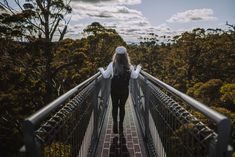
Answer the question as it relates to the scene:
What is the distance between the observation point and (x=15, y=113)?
66.1 ft

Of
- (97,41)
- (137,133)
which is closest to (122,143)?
(137,133)

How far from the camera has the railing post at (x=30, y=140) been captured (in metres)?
1.88

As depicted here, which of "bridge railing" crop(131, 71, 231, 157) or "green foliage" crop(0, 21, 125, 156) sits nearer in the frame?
"bridge railing" crop(131, 71, 231, 157)

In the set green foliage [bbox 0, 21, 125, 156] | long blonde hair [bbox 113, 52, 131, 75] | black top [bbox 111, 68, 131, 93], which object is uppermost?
long blonde hair [bbox 113, 52, 131, 75]

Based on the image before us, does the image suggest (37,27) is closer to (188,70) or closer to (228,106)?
(228,106)

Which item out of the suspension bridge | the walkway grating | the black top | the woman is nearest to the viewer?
the suspension bridge

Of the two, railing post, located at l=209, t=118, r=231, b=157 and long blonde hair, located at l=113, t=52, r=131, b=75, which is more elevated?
long blonde hair, located at l=113, t=52, r=131, b=75

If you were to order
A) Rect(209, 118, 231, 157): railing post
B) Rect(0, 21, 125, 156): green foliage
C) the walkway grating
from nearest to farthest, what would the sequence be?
Rect(209, 118, 231, 157): railing post
the walkway grating
Rect(0, 21, 125, 156): green foliage

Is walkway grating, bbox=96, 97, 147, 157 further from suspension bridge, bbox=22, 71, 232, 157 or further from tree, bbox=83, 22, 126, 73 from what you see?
tree, bbox=83, 22, 126, 73

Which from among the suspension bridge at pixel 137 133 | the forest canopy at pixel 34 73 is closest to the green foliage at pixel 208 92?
the forest canopy at pixel 34 73

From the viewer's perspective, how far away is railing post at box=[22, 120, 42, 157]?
1.88 meters

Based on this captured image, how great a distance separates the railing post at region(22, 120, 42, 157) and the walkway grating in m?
3.50

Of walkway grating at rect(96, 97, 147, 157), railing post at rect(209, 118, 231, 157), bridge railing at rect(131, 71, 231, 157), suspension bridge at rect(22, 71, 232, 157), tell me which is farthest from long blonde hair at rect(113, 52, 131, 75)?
railing post at rect(209, 118, 231, 157)

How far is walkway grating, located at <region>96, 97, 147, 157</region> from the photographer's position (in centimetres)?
544
